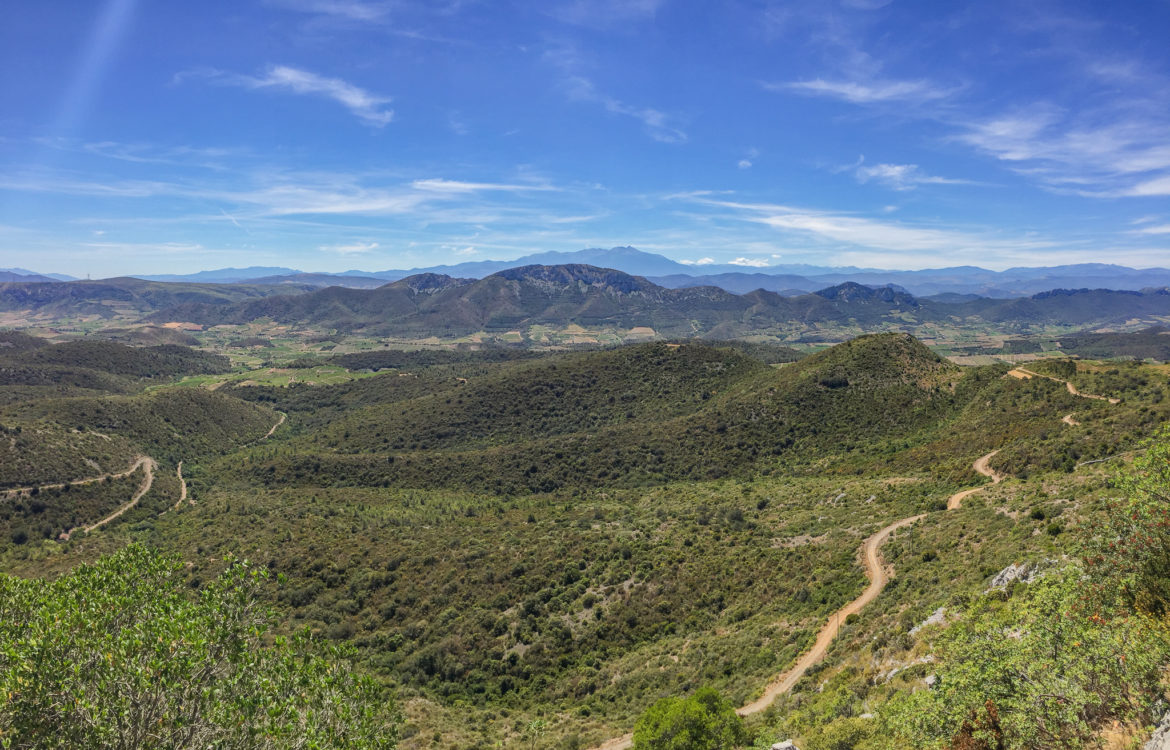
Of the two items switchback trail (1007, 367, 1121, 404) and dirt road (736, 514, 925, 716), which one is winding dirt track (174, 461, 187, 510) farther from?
switchback trail (1007, 367, 1121, 404)

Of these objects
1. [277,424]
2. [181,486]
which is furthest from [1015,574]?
[277,424]

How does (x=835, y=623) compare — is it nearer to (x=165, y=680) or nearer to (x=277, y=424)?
(x=165, y=680)

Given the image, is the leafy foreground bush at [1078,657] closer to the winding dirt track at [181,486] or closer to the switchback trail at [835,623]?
the switchback trail at [835,623]

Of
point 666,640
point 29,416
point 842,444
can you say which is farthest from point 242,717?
point 29,416

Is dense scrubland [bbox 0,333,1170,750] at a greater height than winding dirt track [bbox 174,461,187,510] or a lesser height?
greater

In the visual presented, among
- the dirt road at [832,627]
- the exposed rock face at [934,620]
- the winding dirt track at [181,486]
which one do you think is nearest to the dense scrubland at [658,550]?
the exposed rock face at [934,620]

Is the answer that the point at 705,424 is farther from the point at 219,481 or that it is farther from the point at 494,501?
the point at 219,481

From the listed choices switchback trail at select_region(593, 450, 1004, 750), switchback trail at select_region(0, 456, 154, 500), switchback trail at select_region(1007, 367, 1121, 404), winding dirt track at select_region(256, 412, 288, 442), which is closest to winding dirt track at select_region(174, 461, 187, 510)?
switchback trail at select_region(0, 456, 154, 500)
